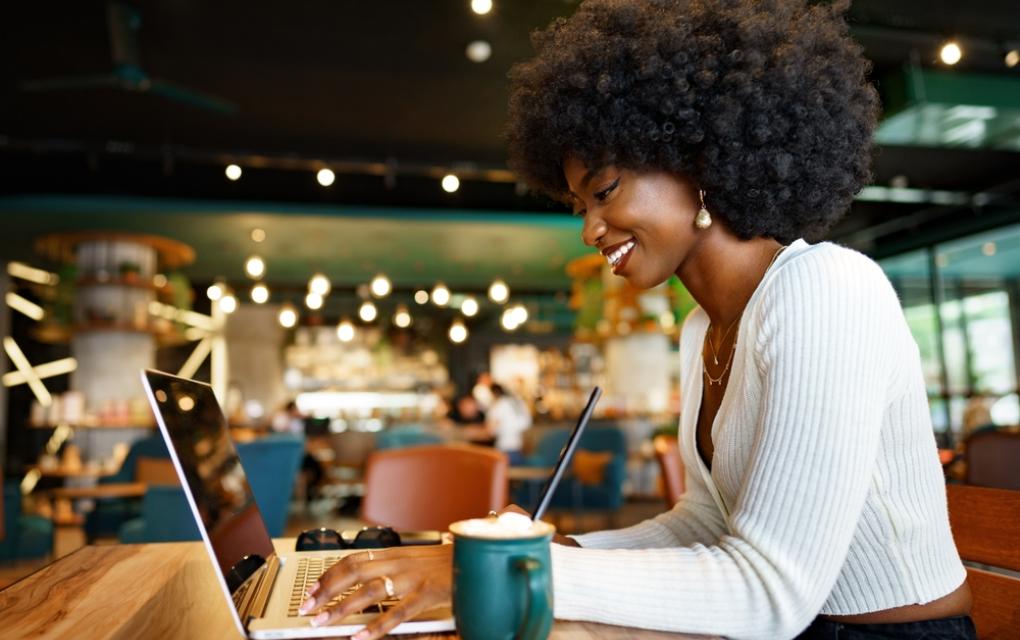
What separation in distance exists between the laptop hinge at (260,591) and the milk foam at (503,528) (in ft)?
0.97

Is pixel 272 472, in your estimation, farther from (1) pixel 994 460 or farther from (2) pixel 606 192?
(2) pixel 606 192

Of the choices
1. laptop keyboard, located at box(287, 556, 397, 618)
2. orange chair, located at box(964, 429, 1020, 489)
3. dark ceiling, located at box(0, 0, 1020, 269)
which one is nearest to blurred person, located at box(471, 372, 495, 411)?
dark ceiling, located at box(0, 0, 1020, 269)

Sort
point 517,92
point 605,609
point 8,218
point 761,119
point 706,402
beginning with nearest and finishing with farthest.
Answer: point 605,609 → point 761,119 → point 706,402 → point 517,92 → point 8,218

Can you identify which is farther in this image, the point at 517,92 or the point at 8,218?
the point at 8,218

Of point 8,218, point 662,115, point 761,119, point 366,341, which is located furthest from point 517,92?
point 366,341

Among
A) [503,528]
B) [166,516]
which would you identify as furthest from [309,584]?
[166,516]

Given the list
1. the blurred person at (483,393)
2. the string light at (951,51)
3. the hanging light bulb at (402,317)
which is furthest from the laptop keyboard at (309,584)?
the hanging light bulb at (402,317)

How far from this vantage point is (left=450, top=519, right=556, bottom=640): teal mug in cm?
66

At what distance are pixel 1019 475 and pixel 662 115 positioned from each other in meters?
2.06

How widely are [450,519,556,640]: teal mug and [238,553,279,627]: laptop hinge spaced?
297mm

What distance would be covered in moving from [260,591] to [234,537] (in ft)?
0.25

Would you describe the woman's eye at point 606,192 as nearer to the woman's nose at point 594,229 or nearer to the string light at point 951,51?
the woman's nose at point 594,229

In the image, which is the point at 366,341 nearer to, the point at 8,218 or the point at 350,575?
the point at 8,218

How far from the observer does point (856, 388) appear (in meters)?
0.88
